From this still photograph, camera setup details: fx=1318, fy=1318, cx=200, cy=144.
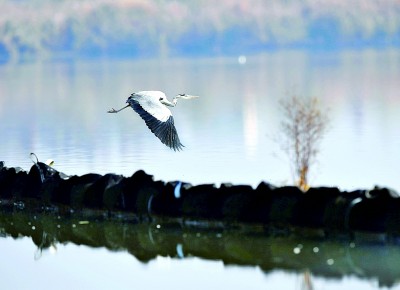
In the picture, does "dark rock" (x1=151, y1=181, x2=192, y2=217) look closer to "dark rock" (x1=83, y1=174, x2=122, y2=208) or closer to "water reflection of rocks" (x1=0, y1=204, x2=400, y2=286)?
"water reflection of rocks" (x1=0, y1=204, x2=400, y2=286)

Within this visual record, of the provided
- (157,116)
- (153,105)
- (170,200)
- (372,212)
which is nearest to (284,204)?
(372,212)

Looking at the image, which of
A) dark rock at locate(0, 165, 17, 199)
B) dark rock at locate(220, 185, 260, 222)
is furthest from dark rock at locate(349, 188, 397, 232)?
dark rock at locate(0, 165, 17, 199)

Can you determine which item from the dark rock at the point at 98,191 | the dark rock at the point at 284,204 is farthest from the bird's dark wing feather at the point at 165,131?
the dark rock at the point at 284,204

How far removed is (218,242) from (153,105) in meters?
2.89

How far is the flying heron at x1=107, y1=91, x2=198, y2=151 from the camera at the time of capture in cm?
1408

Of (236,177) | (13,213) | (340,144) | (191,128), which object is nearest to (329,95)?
(191,128)

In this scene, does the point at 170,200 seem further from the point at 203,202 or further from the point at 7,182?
the point at 7,182

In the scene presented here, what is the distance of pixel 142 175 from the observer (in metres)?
12.9

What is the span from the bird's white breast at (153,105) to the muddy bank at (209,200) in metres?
1.25

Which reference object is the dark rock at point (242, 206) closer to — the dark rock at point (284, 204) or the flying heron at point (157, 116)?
the dark rock at point (284, 204)

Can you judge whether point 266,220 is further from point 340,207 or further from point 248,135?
point 248,135

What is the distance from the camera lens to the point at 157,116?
47.1 feet

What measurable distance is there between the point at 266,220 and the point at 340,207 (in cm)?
80

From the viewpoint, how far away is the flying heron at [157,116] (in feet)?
46.2
